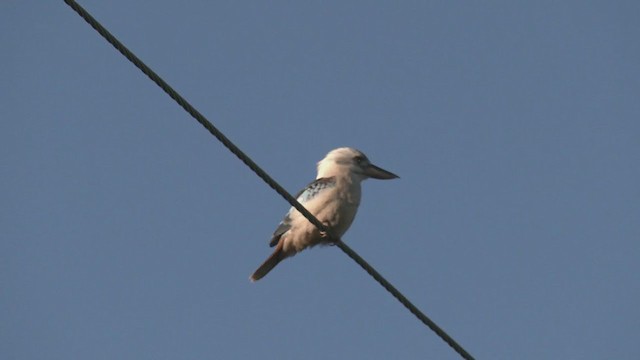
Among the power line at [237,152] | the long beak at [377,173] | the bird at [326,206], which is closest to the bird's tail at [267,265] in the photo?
the bird at [326,206]

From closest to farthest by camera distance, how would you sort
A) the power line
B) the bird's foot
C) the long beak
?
the power line → the bird's foot → the long beak

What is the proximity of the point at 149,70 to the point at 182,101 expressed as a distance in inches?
12.6

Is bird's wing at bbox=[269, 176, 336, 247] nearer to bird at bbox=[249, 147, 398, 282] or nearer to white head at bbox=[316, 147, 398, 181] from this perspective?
bird at bbox=[249, 147, 398, 282]

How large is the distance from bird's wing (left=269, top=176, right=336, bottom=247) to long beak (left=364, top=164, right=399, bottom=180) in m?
0.58

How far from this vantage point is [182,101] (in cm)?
565

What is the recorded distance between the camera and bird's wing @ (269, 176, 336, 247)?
9.28 meters

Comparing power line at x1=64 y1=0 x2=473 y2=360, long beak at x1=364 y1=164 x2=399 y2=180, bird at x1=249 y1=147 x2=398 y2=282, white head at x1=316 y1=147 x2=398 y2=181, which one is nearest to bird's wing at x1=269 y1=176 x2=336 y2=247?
bird at x1=249 y1=147 x2=398 y2=282

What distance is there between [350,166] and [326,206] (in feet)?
2.52

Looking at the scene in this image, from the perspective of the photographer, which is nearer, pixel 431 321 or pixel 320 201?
pixel 431 321

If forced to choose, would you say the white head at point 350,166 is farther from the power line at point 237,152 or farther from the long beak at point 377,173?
the power line at point 237,152

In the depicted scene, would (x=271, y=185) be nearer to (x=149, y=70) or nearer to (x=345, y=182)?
(x=149, y=70)

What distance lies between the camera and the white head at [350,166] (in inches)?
378

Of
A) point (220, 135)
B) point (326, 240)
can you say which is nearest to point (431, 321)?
point (220, 135)

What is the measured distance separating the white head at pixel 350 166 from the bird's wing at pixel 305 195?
148 millimetres
